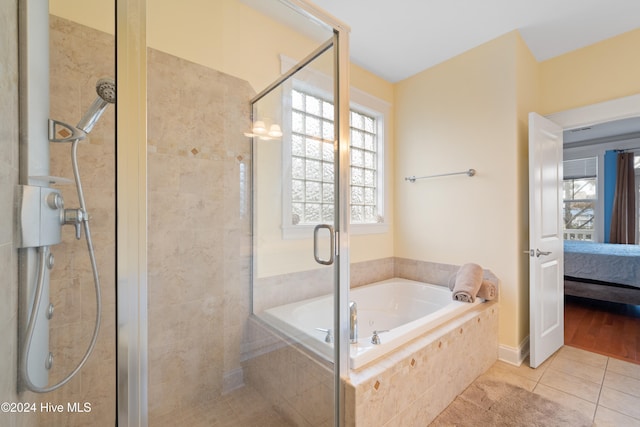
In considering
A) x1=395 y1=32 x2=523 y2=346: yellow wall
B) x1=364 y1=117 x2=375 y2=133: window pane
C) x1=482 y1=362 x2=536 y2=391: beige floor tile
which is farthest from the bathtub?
x1=364 y1=117 x2=375 y2=133: window pane

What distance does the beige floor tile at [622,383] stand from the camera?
74.4 inches

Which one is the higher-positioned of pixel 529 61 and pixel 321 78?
pixel 529 61

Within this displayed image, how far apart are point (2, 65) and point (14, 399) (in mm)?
793

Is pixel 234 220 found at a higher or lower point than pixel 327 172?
lower

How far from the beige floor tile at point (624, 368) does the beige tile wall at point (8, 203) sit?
337 centimetres

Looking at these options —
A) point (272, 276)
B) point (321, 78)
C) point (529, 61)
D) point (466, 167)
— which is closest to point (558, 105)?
point (529, 61)

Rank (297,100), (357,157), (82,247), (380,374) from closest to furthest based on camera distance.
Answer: (82,247) → (380,374) → (297,100) → (357,157)

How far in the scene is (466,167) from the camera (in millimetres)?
2586

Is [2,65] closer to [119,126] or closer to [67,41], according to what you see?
[119,126]

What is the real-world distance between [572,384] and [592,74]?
249cm

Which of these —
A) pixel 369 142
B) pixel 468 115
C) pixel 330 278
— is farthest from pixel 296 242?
pixel 468 115

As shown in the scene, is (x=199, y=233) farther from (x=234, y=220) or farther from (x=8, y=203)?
(x=8, y=203)

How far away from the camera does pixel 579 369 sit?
2.16m

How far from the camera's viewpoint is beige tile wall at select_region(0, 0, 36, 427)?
61 centimetres
